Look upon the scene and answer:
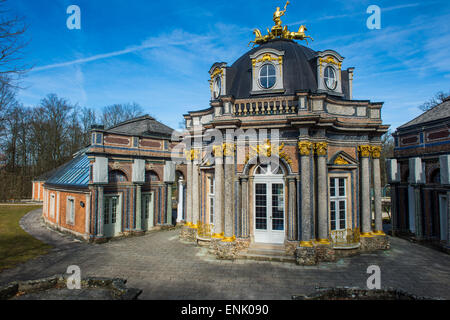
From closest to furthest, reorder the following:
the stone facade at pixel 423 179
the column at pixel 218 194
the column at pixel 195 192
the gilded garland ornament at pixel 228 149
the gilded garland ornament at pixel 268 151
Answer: the gilded garland ornament at pixel 268 151 → the gilded garland ornament at pixel 228 149 → the column at pixel 218 194 → the stone facade at pixel 423 179 → the column at pixel 195 192

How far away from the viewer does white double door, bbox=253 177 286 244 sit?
442 inches

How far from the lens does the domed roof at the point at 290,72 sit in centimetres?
1248

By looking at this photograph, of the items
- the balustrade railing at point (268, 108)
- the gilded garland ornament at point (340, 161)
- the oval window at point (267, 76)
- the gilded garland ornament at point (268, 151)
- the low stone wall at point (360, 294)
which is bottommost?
the low stone wall at point (360, 294)

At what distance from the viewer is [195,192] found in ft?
45.5

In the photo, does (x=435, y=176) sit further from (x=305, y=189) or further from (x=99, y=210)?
(x=99, y=210)

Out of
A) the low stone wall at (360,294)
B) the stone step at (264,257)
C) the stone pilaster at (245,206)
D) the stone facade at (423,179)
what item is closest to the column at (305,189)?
the stone step at (264,257)

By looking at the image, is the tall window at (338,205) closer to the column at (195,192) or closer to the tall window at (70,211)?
the column at (195,192)

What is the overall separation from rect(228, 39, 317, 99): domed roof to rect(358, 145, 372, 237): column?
13.3 ft

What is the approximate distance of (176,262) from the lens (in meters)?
10.6

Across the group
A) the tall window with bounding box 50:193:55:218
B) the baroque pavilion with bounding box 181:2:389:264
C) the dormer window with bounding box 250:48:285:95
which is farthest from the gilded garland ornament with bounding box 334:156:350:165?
the tall window with bounding box 50:193:55:218

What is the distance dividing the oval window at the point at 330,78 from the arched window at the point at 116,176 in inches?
513
